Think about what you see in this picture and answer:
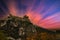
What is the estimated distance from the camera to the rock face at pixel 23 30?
3731 millimetres

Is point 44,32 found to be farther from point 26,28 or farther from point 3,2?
point 3,2

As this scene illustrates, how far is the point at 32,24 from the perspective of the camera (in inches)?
149

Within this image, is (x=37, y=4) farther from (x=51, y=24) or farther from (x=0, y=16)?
(x=0, y=16)

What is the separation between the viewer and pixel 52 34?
3.77m

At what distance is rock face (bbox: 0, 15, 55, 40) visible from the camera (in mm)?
3731

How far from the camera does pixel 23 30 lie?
377 centimetres

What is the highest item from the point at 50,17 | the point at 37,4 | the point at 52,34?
the point at 37,4

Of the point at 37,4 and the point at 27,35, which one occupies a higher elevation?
the point at 37,4

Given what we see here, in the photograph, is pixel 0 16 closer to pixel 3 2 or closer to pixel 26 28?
pixel 3 2

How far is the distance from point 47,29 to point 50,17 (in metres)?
0.22

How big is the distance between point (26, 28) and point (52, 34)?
1.52 feet

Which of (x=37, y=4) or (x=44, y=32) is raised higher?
(x=37, y=4)

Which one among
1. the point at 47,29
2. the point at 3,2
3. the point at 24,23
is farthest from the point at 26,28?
the point at 3,2

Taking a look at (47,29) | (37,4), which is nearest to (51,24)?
(47,29)
